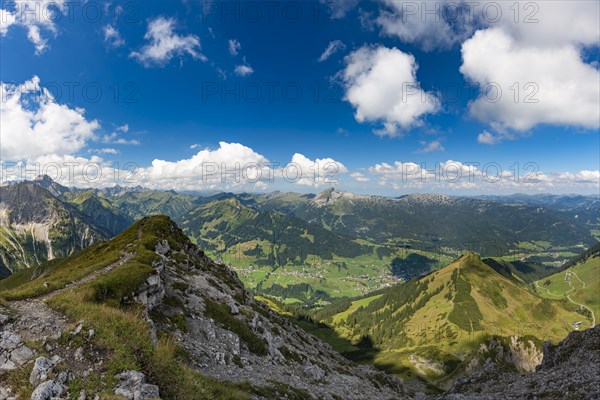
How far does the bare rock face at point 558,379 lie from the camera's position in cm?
3922

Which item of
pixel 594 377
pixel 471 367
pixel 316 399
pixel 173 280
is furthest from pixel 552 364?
pixel 471 367

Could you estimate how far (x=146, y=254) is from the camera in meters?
59.2

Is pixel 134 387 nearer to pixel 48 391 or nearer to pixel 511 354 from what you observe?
pixel 48 391

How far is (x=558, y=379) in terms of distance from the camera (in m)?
45.7

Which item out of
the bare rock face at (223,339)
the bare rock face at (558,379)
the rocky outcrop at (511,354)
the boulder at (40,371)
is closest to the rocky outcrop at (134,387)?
the boulder at (40,371)

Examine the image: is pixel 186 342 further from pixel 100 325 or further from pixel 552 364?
pixel 552 364

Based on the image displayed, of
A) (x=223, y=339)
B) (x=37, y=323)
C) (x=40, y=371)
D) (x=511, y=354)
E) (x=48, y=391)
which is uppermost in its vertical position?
(x=37, y=323)

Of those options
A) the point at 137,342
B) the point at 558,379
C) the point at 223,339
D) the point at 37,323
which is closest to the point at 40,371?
the point at 137,342

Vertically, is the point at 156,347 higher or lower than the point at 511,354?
higher

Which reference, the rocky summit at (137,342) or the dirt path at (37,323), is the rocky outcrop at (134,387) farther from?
the dirt path at (37,323)

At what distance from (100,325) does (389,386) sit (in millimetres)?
92304

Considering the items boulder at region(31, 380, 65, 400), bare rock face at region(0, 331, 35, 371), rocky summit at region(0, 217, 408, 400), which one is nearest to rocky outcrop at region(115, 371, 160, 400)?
rocky summit at region(0, 217, 408, 400)

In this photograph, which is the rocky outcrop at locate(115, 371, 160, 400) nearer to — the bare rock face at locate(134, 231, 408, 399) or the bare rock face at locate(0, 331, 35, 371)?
the bare rock face at locate(0, 331, 35, 371)

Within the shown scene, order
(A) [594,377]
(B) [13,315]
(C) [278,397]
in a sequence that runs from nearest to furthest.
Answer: (B) [13,315] → (C) [278,397] → (A) [594,377]
